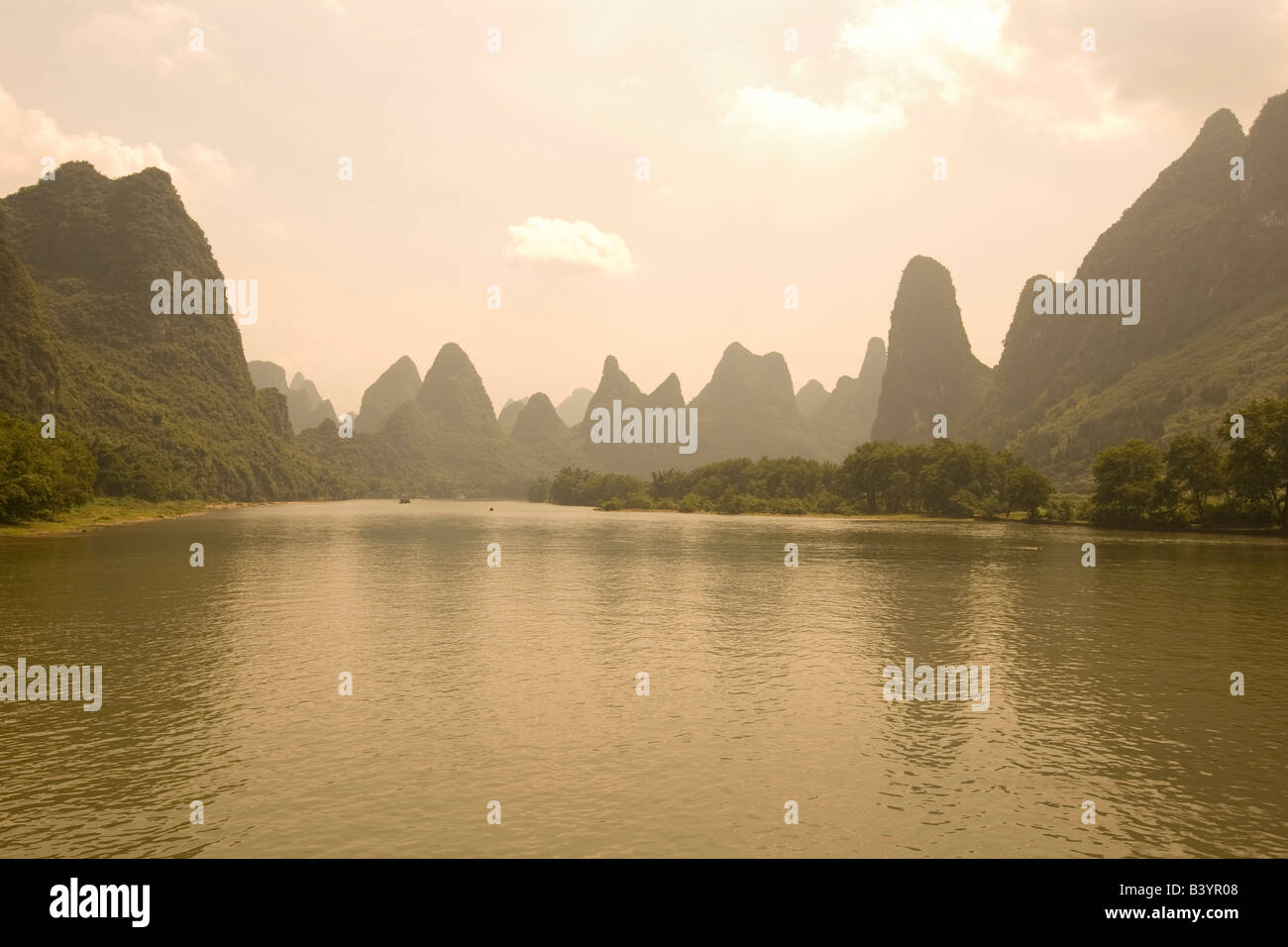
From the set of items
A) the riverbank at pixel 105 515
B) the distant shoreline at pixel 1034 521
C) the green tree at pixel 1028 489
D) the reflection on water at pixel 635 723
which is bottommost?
Answer: the distant shoreline at pixel 1034 521

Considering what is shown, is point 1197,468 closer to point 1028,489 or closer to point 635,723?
point 1028,489

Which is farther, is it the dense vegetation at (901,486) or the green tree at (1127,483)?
the dense vegetation at (901,486)

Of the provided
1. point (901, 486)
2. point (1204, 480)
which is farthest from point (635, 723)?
point (901, 486)

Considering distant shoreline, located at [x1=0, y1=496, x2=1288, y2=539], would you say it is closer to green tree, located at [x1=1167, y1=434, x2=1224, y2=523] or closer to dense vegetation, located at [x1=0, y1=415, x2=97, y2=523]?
dense vegetation, located at [x1=0, y1=415, x2=97, y2=523]

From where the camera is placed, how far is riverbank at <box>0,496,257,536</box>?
80863 millimetres

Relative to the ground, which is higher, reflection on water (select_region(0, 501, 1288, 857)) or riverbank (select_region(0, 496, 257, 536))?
riverbank (select_region(0, 496, 257, 536))

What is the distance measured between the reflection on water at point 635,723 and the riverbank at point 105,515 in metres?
42.0

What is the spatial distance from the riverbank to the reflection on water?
42.0 meters

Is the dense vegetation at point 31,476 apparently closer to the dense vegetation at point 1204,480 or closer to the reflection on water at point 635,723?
the reflection on water at point 635,723

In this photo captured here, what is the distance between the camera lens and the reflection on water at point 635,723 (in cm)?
1389

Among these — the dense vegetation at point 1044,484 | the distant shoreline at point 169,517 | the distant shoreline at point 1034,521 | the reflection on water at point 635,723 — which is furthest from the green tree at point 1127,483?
the reflection on water at point 635,723

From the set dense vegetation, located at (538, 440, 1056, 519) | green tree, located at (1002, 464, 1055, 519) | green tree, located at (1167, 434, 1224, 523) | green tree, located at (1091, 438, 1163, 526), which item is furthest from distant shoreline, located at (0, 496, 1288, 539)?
green tree, located at (1167, 434, 1224, 523)

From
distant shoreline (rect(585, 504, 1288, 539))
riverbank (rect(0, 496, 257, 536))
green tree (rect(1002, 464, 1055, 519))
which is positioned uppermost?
green tree (rect(1002, 464, 1055, 519))
